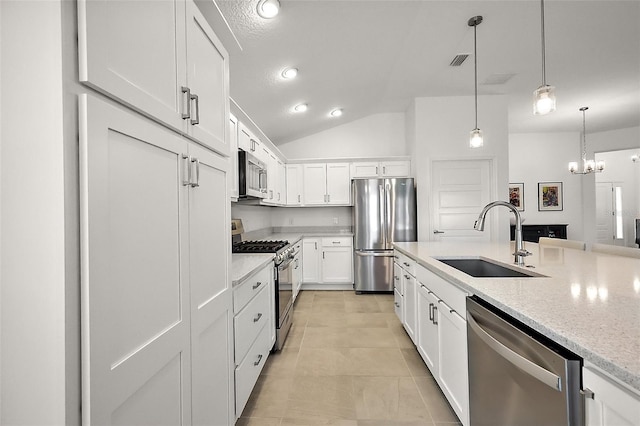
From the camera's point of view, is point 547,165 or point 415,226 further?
point 547,165

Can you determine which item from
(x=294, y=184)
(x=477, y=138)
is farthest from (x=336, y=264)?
(x=477, y=138)

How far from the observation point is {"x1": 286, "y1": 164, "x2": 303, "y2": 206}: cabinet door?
4941 millimetres

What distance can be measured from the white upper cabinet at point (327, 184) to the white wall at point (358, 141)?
19.5 inches

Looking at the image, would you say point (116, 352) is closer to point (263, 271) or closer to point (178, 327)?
point (178, 327)

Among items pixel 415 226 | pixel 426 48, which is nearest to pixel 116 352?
pixel 426 48

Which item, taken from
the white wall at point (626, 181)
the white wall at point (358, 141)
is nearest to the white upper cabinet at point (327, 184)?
the white wall at point (358, 141)

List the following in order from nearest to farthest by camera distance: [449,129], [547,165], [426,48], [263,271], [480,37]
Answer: [263,271]
[480,37]
[426,48]
[449,129]
[547,165]

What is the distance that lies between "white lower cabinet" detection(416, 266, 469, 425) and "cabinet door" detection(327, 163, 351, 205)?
282cm

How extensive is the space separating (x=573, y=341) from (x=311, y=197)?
4340 millimetres

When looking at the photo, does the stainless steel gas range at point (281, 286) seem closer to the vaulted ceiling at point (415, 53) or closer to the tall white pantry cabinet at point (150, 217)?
the tall white pantry cabinet at point (150, 217)

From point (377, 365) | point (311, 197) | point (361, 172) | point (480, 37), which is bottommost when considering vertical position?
point (377, 365)

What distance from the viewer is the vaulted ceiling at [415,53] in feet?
7.93

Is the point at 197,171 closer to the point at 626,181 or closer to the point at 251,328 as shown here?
the point at 251,328

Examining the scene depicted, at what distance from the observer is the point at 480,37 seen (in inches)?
117
